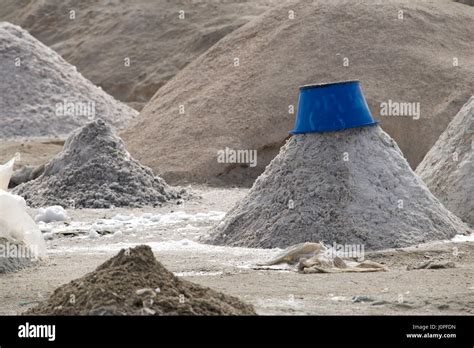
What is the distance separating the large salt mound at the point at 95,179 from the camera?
1302 centimetres

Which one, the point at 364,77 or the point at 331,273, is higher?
the point at 364,77

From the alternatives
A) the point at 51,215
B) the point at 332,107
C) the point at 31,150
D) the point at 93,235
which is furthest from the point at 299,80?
the point at 332,107

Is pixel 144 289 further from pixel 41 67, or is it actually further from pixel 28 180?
pixel 41 67

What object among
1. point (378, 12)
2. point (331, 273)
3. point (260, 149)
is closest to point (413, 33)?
point (378, 12)

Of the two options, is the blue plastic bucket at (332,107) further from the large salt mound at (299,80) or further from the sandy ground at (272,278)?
the large salt mound at (299,80)

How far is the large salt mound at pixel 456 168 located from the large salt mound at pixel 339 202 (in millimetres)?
803

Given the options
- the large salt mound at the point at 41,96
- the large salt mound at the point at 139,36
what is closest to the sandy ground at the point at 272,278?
the large salt mound at the point at 41,96

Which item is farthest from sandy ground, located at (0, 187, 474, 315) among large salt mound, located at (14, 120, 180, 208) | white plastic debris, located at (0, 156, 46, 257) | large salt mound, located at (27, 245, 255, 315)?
large salt mound, located at (14, 120, 180, 208)

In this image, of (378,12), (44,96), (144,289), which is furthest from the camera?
(44,96)

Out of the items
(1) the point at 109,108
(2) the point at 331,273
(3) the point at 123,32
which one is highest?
(3) the point at 123,32

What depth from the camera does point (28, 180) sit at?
603 inches

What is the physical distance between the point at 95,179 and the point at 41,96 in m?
9.54

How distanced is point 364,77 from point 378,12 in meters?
1.72

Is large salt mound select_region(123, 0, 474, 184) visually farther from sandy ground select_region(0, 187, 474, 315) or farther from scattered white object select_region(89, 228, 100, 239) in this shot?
sandy ground select_region(0, 187, 474, 315)
